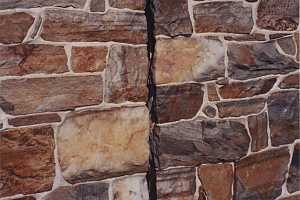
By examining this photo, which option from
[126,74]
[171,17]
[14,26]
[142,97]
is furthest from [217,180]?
[14,26]

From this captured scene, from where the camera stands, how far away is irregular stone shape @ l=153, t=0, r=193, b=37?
1897 mm

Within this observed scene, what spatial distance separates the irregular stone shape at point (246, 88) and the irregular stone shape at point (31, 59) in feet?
2.50

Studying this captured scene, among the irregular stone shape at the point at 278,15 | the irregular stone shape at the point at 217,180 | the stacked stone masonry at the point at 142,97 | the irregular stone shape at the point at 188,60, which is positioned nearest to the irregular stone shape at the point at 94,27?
the stacked stone masonry at the point at 142,97

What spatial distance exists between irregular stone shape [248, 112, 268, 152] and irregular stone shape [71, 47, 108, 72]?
784mm

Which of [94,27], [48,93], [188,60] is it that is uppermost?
[94,27]

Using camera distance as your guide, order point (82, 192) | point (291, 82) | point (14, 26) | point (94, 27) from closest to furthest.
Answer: point (14, 26) < point (94, 27) < point (82, 192) < point (291, 82)

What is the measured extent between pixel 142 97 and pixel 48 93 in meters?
0.43

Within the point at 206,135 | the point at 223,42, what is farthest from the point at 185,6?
the point at 206,135

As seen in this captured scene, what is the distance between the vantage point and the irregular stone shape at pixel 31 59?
1744 mm

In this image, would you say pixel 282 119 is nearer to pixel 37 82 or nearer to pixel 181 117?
pixel 181 117

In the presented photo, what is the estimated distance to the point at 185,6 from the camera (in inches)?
75.9

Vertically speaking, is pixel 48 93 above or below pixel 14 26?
below

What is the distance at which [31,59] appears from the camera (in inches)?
70.2

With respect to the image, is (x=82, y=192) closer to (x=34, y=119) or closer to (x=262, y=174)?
(x=34, y=119)
